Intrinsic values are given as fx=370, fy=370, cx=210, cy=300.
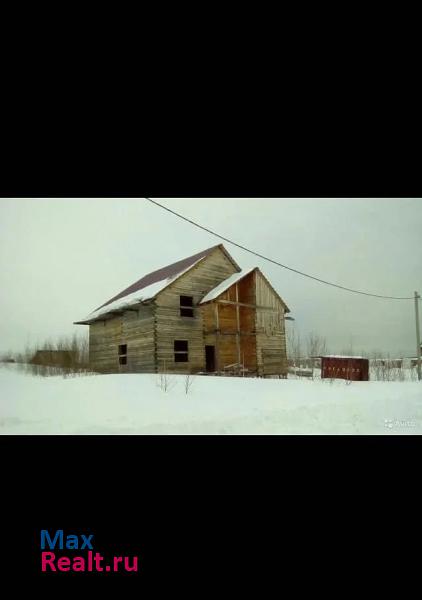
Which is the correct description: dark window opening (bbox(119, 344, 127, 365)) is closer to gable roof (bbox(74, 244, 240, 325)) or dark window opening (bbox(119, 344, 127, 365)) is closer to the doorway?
gable roof (bbox(74, 244, 240, 325))

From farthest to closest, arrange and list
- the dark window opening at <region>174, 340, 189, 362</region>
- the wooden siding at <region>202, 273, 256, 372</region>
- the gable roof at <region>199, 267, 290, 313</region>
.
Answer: the dark window opening at <region>174, 340, 189, 362</region>, the wooden siding at <region>202, 273, 256, 372</region>, the gable roof at <region>199, 267, 290, 313</region>

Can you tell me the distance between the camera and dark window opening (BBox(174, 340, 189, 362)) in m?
6.54

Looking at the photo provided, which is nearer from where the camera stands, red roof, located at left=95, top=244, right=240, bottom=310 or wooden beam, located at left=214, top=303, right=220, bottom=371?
red roof, located at left=95, top=244, right=240, bottom=310

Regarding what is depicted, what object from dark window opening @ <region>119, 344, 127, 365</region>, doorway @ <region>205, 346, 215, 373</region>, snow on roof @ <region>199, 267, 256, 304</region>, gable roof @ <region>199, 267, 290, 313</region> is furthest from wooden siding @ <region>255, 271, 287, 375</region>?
dark window opening @ <region>119, 344, 127, 365</region>

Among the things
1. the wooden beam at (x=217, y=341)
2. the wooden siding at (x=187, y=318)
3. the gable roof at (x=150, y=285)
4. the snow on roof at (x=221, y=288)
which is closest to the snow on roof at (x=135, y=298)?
the gable roof at (x=150, y=285)

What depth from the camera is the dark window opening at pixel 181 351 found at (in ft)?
21.5

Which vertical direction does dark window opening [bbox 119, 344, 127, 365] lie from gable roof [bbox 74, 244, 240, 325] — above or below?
below

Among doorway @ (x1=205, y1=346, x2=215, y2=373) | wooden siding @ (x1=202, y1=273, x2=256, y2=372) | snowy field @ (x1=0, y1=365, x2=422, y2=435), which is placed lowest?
snowy field @ (x1=0, y1=365, x2=422, y2=435)

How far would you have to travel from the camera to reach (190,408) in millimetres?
4664

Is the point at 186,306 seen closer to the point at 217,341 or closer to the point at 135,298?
the point at 217,341

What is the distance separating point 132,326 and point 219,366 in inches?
71.5
